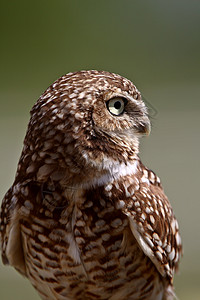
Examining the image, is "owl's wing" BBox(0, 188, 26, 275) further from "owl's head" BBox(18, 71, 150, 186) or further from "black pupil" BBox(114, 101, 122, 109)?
"black pupil" BBox(114, 101, 122, 109)

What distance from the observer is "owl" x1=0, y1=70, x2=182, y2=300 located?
1.77 metres

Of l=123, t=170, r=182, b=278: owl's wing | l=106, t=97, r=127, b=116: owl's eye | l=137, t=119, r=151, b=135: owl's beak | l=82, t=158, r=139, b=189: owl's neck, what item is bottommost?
l=123, t=170, r=182, b=278: owl's wing

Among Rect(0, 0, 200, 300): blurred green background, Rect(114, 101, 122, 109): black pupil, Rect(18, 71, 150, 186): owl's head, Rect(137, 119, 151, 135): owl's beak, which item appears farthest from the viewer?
Rect(0, 0, 200, 300): blurred green background

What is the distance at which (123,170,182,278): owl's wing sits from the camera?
1.87m

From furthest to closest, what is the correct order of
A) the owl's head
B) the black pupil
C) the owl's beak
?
the owl's beak, the black pupil, the owl's head

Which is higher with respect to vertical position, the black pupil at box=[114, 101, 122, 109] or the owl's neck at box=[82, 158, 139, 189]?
the black pupil at box=[114, 101, 122, 109]

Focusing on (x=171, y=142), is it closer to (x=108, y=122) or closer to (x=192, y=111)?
(x=192, y=111)

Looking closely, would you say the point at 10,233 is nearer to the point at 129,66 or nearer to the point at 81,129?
the point at 81,129

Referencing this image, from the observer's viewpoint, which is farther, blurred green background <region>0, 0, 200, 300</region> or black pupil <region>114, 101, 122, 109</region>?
blurred green background <region>0, 0, 200, 300</region>

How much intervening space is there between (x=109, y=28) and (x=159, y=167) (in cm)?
304

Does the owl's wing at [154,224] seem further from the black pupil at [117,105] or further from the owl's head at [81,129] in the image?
the black pupil at [117,105]

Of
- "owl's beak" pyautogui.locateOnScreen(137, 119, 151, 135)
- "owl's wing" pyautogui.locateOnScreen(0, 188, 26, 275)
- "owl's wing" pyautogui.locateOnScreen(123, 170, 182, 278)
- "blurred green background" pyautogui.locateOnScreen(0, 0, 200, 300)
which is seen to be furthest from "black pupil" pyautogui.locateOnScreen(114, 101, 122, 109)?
"blurred green background" pyautogui.locateOnScreen(0, 0, 200, 300)

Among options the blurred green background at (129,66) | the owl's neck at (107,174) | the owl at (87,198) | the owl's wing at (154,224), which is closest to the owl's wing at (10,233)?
the owl at (87,198)

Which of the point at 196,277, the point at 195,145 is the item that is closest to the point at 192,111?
the point at 195,145
